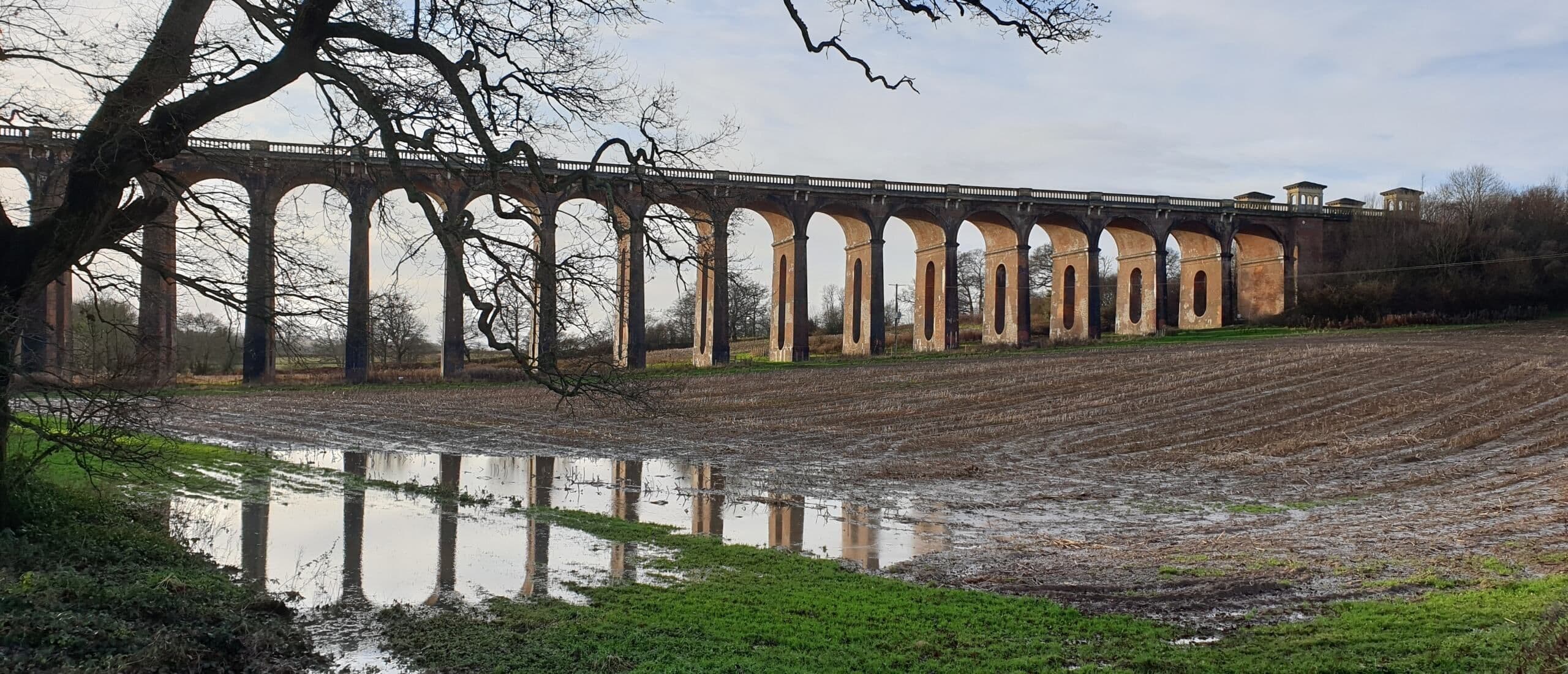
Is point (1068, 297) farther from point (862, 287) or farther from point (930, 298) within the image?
point (862, 287)

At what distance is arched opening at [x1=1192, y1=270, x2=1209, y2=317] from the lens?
6556 centimetres

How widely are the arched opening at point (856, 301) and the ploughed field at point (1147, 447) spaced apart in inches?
468

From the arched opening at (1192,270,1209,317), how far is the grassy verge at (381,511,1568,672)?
2373 inches

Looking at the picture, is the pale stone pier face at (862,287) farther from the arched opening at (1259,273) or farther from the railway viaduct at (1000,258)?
the arched opening at (1259,273)

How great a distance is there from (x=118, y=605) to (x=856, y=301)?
51559 mm

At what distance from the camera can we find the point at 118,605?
723 cm

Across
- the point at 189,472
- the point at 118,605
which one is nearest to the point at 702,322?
the point at 189,472

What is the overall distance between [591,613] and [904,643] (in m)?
2.46

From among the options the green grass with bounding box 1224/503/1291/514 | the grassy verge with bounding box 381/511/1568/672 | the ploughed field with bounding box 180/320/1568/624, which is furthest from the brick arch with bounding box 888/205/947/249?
the grassy verge with bounding box 381/511/1568/672

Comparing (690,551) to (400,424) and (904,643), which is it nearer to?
(904,643)

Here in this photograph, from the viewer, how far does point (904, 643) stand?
297 inches

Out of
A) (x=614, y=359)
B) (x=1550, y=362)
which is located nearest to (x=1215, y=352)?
(x=1550, y=362)

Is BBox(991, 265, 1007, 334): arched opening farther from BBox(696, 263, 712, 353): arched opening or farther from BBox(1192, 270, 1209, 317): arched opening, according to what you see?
BBox(696, 263, 712, 353): arched opening

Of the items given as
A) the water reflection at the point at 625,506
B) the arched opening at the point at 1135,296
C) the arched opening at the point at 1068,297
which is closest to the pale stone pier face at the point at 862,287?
the arched opening at the point at 1068,297
